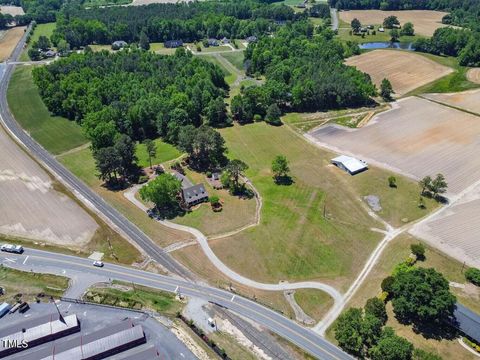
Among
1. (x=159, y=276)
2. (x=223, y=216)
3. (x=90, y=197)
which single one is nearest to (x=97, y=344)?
(x=159, y=276)

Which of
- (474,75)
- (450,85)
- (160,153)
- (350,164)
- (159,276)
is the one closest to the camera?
(159,276)

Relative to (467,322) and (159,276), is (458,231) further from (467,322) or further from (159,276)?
(159,276)

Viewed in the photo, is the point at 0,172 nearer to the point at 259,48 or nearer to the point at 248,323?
the point at 248,323

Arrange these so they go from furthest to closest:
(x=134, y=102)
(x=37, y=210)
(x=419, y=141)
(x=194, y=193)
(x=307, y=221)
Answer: (x=134, y=102), (x=419, y=141), (x=194, y=193), (x=37, y=210), (x=307, y=221)

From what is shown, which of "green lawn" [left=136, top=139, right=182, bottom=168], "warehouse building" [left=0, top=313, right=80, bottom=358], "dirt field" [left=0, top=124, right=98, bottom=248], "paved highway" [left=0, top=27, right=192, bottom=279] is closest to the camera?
"warehouse building" [left=0, top=313, right=80, bottom=358]

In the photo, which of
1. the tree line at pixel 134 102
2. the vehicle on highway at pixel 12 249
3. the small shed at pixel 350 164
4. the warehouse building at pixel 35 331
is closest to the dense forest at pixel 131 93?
the tree line at pixel 134 102

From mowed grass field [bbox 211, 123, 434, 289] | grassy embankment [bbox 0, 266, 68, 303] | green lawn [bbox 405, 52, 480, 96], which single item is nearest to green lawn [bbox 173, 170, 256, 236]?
mowed grass field [bbox 211, 123, 434, 289]

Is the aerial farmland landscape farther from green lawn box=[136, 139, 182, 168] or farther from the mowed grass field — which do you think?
green lawn box=[136, 139, 182, 168]
